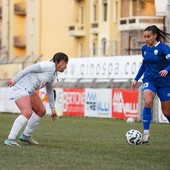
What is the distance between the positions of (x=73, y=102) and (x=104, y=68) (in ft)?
22.2

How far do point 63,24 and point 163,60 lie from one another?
53827 mm

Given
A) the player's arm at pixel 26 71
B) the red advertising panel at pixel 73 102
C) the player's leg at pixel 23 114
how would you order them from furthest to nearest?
the red advertising panel at pixel 73 102
the player's leg at pixel 23 114
the player's arm at pixel 26 71

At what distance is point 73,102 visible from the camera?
42031mm

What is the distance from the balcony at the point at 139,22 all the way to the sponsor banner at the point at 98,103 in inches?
529

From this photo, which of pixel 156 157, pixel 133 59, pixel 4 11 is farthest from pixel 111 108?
pixel 4 11

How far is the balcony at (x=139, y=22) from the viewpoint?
2125 inches

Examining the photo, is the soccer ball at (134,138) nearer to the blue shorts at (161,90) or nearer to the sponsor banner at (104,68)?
the blue shorts at (161,90)

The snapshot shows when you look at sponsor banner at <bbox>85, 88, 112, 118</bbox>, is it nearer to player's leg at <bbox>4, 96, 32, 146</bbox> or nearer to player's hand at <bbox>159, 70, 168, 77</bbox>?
player's hand at <bbox>159, 70, 168, 77</bbox>

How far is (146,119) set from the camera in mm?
16672

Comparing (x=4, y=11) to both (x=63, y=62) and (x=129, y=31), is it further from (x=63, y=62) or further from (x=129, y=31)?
(x=63, y=62)

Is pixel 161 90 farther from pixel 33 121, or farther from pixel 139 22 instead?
pixel 139 22

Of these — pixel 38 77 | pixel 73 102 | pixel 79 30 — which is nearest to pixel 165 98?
pixel 38 77

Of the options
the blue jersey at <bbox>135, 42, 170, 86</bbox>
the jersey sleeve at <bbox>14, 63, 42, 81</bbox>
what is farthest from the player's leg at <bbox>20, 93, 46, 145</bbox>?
the blue jersey at <bbox>135, 42, 170, 86</bbox>

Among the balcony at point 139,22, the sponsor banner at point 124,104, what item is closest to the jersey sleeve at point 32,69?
the sponsor banner at point 124,104
